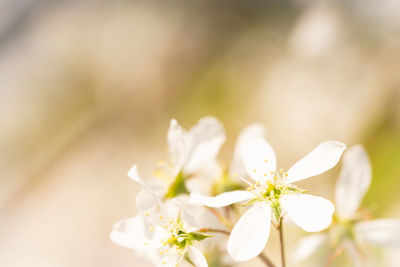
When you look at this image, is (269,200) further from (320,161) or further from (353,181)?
(353,181)

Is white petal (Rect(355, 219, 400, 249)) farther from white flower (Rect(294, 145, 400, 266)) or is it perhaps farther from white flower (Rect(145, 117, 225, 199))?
white flower (Rect(145, 117, 225, 199))

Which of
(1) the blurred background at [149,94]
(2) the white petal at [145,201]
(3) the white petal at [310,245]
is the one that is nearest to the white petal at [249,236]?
(2) the white petal at [145,201]

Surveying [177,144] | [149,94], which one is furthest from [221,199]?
[149,94]

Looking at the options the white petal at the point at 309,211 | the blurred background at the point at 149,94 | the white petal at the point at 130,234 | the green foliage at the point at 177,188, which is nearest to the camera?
the white petal at the point at 309,211

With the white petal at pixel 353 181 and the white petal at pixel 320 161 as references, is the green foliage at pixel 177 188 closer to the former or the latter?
the white petal at pixel 320 161

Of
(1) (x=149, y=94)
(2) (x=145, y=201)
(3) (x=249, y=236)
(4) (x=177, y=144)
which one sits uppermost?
(1) (x=149, y=94)

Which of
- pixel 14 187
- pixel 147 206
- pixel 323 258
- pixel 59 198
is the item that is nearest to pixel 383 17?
pixel 323 258

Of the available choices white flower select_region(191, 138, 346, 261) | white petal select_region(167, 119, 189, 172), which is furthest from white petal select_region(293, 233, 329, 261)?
white petal select_region(167, 119, 189, 172)

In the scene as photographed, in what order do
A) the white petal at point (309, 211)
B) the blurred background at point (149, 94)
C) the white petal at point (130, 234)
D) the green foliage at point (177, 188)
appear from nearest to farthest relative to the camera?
1. the white petal at point (309, 211)
2. the white petal at point (130, 234)
3. the green foliage at point (177, 188)
4. the blurred background at point (149, 94)
